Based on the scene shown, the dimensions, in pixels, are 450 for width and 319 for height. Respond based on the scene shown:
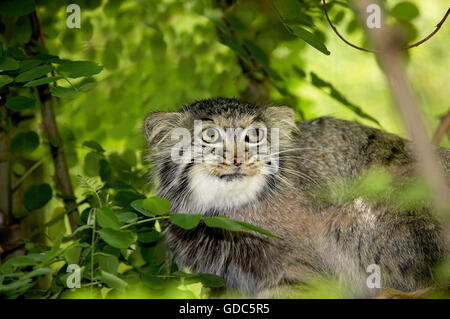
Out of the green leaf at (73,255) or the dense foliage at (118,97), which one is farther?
the dense foliage at (118,97)

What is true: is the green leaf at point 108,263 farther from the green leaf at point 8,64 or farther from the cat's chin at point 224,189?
the green leaf at point 8,64

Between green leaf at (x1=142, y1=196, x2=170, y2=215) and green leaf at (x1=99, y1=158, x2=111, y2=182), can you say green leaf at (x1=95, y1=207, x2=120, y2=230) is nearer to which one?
green leaf at (x1=142, y1=196, x2=170, y2=215)

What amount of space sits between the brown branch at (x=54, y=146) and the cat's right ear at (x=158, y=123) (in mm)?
612

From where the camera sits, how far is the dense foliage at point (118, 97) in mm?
2271

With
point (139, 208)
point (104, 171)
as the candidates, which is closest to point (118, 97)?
point (104, 171)

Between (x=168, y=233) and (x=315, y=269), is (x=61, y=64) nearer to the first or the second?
(x=168, y=233)

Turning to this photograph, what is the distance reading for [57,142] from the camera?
3.02m

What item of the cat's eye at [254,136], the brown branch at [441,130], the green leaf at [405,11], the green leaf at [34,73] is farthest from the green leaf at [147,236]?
the green leaf at [405,11]

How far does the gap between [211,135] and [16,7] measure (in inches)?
38.7

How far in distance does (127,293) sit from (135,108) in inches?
66.2

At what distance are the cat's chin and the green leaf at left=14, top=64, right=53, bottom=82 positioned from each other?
2.56ft

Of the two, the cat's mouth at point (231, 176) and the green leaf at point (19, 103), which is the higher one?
the green leaf at point (19, 103)

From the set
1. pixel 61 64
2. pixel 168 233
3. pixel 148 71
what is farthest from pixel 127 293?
pixel 148 71
